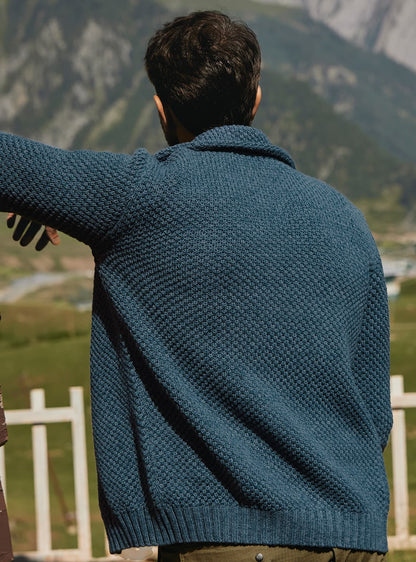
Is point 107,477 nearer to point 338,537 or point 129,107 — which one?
point 338,537

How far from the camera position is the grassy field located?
6.17 meters

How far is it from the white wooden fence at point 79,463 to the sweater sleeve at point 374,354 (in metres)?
3.19

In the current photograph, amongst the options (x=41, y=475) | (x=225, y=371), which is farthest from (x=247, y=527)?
(x=41, y=475)

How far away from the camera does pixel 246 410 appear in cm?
121

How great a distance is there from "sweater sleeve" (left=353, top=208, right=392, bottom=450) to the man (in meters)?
0.08

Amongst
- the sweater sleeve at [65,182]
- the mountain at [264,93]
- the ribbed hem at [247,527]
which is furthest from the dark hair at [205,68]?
the mountain at [264,93]

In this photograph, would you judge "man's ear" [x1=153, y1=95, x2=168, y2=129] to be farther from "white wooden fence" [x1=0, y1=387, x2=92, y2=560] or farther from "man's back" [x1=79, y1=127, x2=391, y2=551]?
"white wooden fence" [x1=0, y1=387, x2=92, y2=560]

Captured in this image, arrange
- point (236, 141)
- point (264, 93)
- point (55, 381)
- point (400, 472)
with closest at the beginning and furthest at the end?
point (236, 141) < point (400, 472) < point (55, 381) < point (264, 93)

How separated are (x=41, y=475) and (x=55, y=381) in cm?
1167

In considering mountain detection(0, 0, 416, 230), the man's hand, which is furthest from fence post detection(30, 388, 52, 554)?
mountain detection(0, 0, 416, 230)

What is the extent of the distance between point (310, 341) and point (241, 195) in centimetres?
25

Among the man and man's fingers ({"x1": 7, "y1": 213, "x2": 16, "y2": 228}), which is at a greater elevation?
man's fingers ({"x1": 7, "y1": 213, "x2": 16, "y2": 228})

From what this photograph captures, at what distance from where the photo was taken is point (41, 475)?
4656 millimetres

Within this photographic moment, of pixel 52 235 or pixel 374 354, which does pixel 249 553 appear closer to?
pixel 374 354
